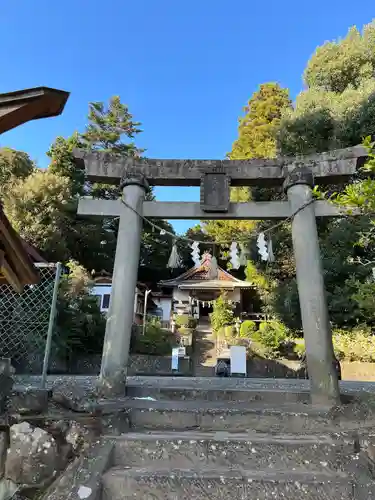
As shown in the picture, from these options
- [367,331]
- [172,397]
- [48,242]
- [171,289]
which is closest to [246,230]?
[171,289]

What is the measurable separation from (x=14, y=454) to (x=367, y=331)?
15.8m

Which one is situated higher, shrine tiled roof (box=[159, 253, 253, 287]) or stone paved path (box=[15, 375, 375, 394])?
shrine tiled roof (box=[159, 253, 253, 287])

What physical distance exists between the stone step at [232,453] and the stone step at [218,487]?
0.78 feet

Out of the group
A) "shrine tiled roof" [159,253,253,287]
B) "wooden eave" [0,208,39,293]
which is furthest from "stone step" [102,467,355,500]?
"shrine tiled roof" [159,253,253,287]

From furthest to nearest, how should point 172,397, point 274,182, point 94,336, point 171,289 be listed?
point 171,289, point 94,336, point 274,182, point 172,397

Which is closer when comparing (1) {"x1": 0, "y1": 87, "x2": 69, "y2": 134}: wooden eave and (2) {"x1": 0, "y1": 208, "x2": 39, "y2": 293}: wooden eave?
(1) {"x1": 0, "y1": 87, "x2": 69, "y2": 134}: wooden eave

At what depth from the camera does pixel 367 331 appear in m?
15.0

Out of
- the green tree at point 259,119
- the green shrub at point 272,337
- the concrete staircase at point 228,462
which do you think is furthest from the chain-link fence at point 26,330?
the green tree at point 259,119

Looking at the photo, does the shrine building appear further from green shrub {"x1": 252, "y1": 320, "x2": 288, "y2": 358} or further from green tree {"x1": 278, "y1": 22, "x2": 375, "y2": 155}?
green tree {"x1": 278, "y1": 22, "x2": 375, "y2": 155}

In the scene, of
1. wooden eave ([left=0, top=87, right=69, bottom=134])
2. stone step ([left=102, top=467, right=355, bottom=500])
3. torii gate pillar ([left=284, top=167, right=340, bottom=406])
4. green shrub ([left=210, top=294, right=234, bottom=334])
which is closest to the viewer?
stone step ([left=102, top=467, right=355, bottom=500])

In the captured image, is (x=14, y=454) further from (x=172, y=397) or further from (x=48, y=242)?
(x=48, y=242)

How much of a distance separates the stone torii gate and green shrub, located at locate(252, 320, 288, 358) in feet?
44.2

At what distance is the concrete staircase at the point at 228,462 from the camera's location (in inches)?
93.1

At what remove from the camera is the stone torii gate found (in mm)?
5445
